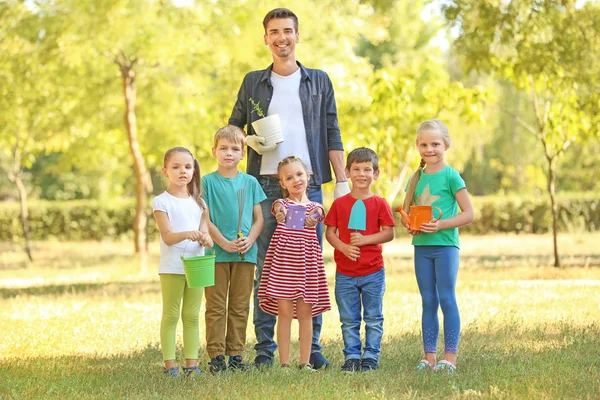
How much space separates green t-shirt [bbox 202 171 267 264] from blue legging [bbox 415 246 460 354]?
44.9 inches

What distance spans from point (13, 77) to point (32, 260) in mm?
5166

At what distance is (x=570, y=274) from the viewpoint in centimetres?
1274

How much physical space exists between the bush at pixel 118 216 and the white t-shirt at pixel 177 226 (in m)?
21.7

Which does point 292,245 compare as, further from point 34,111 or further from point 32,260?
point 32,260

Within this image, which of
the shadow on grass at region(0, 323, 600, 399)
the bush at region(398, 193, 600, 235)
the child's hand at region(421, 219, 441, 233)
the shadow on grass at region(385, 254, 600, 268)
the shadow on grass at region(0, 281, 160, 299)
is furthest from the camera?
the bush at region(398, 193, 600, 235)

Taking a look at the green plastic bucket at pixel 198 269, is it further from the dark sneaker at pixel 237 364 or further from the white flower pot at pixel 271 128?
the white flower pot at pixel 271 128

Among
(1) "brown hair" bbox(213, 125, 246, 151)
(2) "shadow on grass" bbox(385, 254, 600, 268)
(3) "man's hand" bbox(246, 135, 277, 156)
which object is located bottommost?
(2) "shadow on grass" bbox(385, 254, 600, 268)

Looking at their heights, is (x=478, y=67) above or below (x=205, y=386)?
above

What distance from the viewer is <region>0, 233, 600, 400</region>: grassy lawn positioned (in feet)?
16.7

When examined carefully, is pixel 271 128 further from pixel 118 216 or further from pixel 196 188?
pixel 118 216

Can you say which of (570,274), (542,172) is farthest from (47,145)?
(542,172)

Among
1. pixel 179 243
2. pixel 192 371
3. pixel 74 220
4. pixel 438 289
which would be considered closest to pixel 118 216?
pixel 74 220

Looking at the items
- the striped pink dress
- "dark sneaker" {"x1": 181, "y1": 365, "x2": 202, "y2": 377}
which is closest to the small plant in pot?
the striped pink dress

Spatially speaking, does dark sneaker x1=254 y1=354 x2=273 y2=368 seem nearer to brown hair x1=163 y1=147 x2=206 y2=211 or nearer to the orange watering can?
brown hair x1=163 y1=147 x2=206 y2=211
